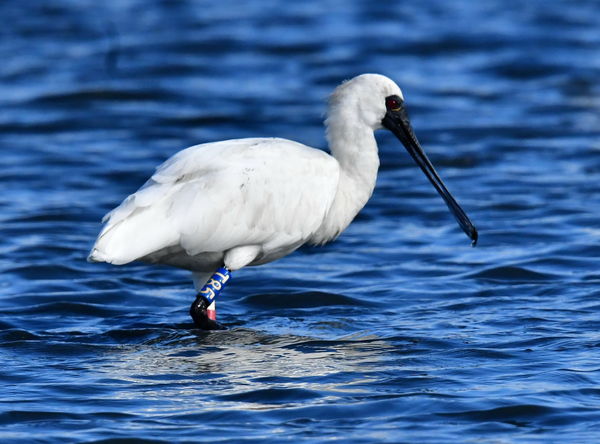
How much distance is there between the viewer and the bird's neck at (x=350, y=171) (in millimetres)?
9227

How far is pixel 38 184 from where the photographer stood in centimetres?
1367

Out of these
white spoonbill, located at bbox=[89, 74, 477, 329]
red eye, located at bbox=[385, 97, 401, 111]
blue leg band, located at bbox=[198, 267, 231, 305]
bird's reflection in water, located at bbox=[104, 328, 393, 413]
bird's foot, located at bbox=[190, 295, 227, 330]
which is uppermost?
red eye, located at bbox=[385, 97, 401, 111]

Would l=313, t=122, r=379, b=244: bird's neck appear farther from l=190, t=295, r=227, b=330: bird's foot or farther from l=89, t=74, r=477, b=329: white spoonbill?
l=190, t=295, r=227, b=330: bird's foot

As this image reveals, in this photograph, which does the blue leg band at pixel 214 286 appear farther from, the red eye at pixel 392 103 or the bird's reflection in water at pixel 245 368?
the red eye at pixel 392 103

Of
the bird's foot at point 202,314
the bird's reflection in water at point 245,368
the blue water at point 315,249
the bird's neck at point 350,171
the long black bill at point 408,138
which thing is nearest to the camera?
the blue water at point 315,249

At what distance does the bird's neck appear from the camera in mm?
9227

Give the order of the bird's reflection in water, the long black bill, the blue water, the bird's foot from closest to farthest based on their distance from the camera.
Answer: the blue water
the bird's reflection in water
the bird's foot
the long black bill

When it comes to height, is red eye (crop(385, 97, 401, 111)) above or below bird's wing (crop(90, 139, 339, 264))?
above

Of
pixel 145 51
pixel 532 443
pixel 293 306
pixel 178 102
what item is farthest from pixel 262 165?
pixel 145 51

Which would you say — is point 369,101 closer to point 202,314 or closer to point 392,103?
point 392,103

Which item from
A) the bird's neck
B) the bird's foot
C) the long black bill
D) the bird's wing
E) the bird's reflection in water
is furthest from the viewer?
the long black bill

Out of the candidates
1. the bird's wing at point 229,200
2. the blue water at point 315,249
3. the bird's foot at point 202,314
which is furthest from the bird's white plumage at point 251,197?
the blue water at point 315,249

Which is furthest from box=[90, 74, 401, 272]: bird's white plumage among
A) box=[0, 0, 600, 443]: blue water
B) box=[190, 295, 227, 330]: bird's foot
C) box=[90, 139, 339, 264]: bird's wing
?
box=[0, 0, 600, 443]: blue water

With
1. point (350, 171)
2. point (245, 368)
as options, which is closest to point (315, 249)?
point (350, 171)
